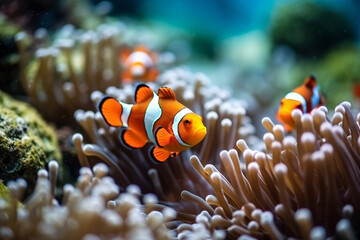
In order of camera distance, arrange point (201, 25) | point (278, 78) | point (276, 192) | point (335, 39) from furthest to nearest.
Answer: point (201, 25) < point (335, 39) < point (278, 78) < point (276, 192)

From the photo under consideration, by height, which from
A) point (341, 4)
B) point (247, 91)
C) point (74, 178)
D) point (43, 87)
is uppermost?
point (341, 4)

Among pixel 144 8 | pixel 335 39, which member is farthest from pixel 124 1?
pixel 335 39

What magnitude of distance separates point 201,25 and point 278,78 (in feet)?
14.4

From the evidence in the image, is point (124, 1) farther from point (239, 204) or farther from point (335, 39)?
point (239, 204)

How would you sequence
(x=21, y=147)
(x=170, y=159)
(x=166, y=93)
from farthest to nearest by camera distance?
(x=170, y=159) < (x=21, y=147) < (x=166, y=93)

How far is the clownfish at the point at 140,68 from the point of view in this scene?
3.45m

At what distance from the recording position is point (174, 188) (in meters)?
2.27

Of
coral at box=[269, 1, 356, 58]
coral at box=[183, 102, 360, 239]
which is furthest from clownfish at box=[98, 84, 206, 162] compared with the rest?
coral at box=[269, 1, 356, 58]

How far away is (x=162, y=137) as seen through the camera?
182 cm

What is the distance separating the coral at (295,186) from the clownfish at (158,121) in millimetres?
195

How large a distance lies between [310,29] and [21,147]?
18.8 feet

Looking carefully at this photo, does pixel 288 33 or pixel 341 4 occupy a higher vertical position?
pixel 341 4

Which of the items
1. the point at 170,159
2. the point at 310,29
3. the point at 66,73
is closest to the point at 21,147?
the point at 170,159

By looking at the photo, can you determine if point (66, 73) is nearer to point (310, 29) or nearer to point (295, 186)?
point (295, 186)
